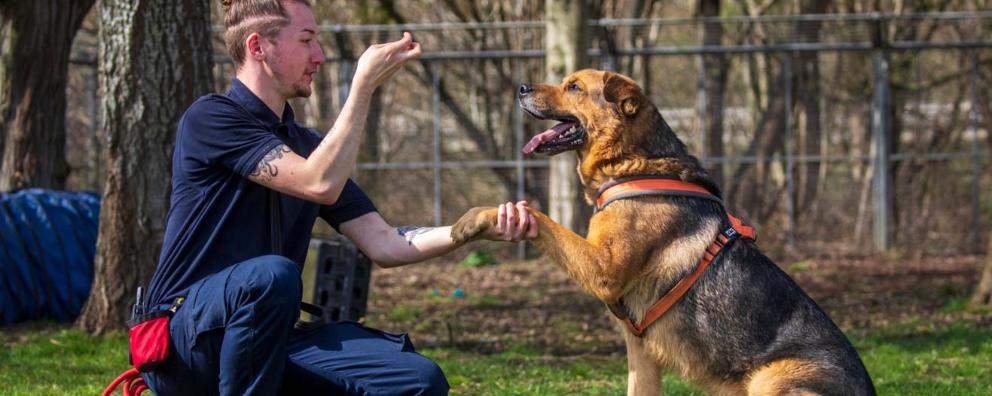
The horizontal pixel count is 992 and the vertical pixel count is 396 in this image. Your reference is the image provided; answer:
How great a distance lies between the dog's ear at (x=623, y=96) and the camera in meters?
5.04

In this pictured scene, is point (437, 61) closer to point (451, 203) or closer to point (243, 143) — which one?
point (451, 203)

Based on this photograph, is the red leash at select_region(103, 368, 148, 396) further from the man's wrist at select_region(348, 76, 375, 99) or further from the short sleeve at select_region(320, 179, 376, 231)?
the man's wrist at select_region(348, 76, 375, 99)

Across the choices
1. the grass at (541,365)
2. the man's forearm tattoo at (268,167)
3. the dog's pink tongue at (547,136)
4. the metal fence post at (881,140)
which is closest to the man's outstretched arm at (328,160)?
the man's forearm tattoo at (268,167)

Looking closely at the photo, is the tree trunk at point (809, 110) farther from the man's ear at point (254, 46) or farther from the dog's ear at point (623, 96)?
the man's ear at point (254, 46)

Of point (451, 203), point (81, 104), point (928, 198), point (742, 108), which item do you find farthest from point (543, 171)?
point (81, 104)

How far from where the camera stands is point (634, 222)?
4.72 meters

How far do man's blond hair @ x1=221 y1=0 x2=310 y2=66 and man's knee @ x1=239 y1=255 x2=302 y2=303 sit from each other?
80cm

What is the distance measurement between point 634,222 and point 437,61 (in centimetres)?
1054

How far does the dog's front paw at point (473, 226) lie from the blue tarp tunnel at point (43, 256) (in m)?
6.12

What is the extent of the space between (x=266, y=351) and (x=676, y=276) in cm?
191

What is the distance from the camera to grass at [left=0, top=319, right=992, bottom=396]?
20.8 feet

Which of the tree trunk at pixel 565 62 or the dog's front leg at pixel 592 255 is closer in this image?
the dog's front leg at pixel 592 255

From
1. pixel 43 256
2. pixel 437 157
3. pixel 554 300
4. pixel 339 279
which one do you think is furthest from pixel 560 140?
pixel 437 157

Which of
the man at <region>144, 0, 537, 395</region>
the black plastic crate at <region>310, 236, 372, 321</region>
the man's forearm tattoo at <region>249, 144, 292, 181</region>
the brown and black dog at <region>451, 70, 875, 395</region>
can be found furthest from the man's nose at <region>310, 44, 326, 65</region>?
the black plastic crate at <region>310, 236, 372, 321</region>
